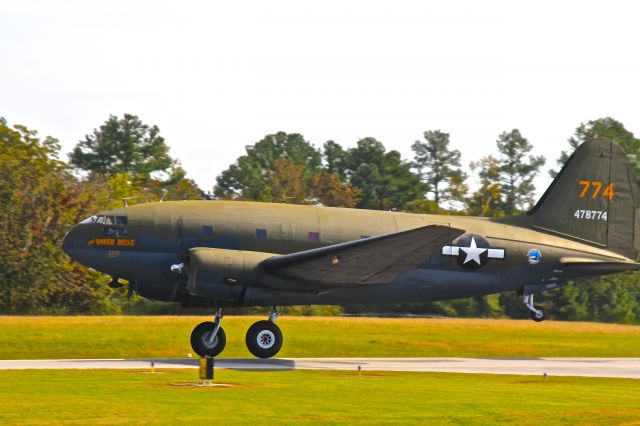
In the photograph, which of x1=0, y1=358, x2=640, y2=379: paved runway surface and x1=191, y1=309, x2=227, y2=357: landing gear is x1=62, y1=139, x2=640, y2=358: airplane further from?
x1=0, y1=358, x2=640, y2=379: paved runway surface

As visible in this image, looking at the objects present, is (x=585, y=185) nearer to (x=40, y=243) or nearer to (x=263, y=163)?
(x=40, y=243)

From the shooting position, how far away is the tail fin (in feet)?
124

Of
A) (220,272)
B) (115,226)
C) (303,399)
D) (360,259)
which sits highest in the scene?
(115,226)

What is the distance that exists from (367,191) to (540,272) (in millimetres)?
76627

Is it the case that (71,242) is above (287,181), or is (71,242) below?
below

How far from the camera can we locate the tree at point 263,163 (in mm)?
117375

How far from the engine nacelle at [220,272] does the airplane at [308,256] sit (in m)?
0.03

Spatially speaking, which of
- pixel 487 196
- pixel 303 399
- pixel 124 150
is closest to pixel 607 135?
pixel 487 196

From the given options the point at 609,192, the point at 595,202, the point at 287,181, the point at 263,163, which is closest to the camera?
the point at 595,202

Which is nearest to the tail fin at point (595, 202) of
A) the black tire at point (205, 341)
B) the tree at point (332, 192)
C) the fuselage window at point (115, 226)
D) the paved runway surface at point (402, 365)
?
the paved runway surface at point (402, 365)

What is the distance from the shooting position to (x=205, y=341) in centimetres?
3231

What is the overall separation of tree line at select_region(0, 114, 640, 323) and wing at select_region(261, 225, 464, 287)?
5.91m

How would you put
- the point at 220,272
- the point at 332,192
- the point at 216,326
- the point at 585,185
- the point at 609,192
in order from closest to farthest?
the point at 220,272, the point at 216,326, the point at 585,185, the point at 609,192, the point at 332,192

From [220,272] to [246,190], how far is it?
2811 inches
